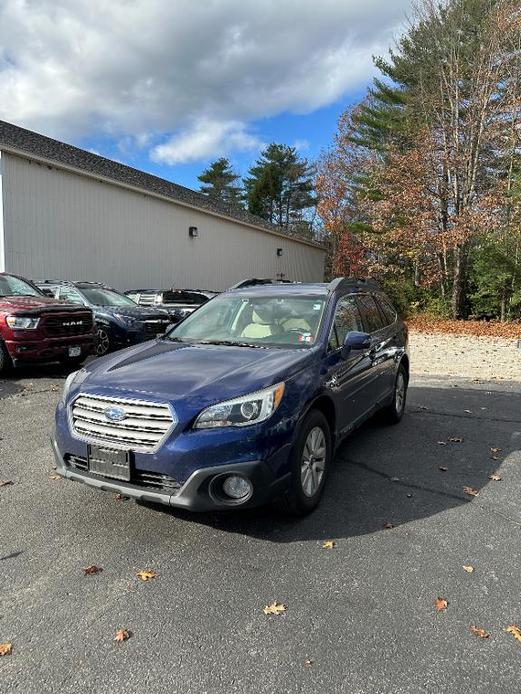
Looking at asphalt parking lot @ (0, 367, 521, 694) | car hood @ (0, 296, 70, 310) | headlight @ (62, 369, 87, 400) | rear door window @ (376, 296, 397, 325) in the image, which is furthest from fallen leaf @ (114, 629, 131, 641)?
car hood @ (0, 296, 70, 310)

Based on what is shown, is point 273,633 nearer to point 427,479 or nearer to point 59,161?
point 427,479

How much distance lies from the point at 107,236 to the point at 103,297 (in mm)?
6433

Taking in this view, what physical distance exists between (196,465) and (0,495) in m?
1.96

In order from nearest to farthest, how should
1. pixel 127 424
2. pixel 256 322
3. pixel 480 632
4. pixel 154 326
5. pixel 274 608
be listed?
pixel 480 632 < pixel 274 608 < pixel 127 424 < pixel 256 322 < pixel 154 326

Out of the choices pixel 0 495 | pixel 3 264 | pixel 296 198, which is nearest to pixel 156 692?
pixel 0 495

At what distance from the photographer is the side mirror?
4312 mm

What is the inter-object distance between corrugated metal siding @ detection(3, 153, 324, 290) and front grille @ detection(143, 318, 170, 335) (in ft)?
17.8

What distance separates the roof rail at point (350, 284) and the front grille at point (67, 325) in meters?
5.37

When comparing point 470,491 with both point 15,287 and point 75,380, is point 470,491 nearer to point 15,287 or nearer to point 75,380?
point 75,380

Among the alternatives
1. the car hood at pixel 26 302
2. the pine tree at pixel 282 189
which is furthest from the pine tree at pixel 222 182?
the car hood at pixel 26 302

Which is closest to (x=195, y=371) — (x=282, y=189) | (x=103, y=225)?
(x=103, y=225)

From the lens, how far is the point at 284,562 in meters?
3.11

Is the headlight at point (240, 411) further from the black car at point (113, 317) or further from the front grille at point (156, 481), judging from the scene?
the black car at point (113, 317)

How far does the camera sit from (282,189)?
51.9 metres
